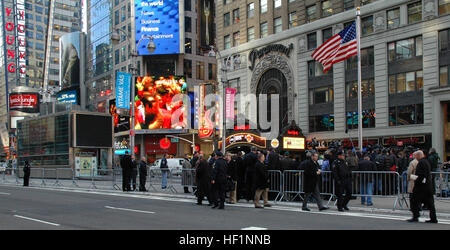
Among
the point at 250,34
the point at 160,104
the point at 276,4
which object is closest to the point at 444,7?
the point at 276,4

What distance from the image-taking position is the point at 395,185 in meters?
15.8

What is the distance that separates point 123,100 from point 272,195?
54.7ft

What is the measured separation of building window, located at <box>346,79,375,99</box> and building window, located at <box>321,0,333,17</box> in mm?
6670

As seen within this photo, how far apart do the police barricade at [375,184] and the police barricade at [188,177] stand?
7.31 meters

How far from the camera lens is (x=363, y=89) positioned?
41.7m

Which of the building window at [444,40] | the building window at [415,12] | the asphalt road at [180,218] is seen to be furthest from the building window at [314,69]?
the asphalt road at [180,218]

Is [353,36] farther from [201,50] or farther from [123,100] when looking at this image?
[201,50]

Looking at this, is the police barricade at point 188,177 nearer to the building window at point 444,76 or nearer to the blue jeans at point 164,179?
the blue jeans at point 164,179

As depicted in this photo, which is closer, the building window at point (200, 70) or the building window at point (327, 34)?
the building window at point (327, 34)

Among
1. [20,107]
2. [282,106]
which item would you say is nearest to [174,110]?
[282,106]

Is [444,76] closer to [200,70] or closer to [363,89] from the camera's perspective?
[363,89]

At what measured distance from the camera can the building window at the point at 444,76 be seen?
116 feet

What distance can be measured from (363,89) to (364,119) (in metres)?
2.56
